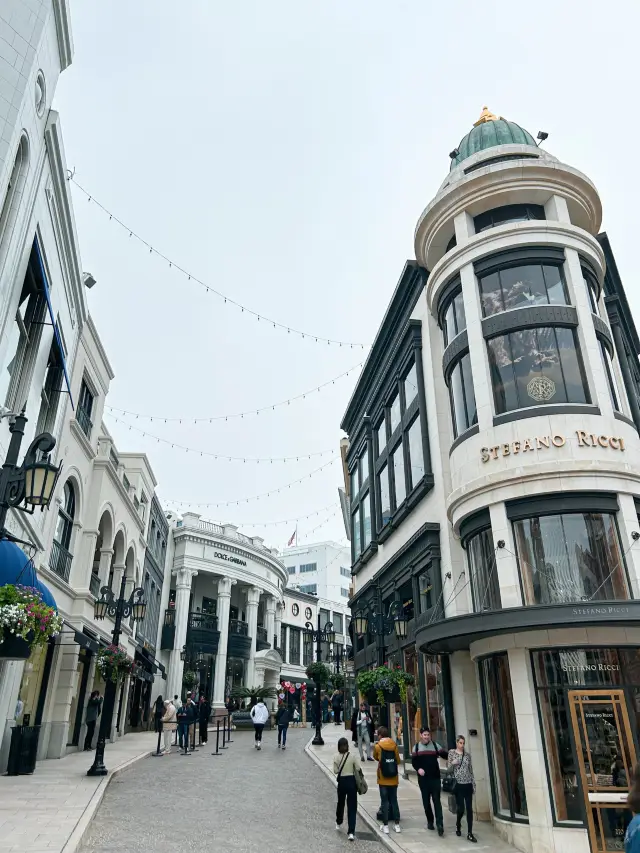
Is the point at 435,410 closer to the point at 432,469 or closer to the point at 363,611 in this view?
the point at 432,469

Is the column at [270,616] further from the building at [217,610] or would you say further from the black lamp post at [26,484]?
the black lamp post at [26,484]

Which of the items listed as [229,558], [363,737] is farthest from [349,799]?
[229,558]

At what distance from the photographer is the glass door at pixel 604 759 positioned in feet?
36.4

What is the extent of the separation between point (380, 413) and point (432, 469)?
8339mm

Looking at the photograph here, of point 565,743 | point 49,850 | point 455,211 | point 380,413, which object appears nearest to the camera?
point 49,850

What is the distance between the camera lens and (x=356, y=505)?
3272 centimetres

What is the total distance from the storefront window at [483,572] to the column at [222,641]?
116ft

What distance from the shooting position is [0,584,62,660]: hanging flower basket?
8961mm

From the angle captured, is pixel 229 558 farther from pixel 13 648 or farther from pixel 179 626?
pixel 13 648

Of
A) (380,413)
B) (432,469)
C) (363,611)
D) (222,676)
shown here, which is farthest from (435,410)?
(222,676)

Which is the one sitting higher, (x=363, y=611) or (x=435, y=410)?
(x=435, y=410)

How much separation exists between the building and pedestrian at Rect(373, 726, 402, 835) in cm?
3409

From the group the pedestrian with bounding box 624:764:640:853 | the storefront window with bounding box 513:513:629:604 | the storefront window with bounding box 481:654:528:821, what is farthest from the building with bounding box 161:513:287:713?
the pedestrian with bounding box 624:764:640:853

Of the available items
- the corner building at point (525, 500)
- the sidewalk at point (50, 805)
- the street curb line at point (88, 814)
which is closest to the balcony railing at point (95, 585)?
the sidewalk at point (50, 805)
